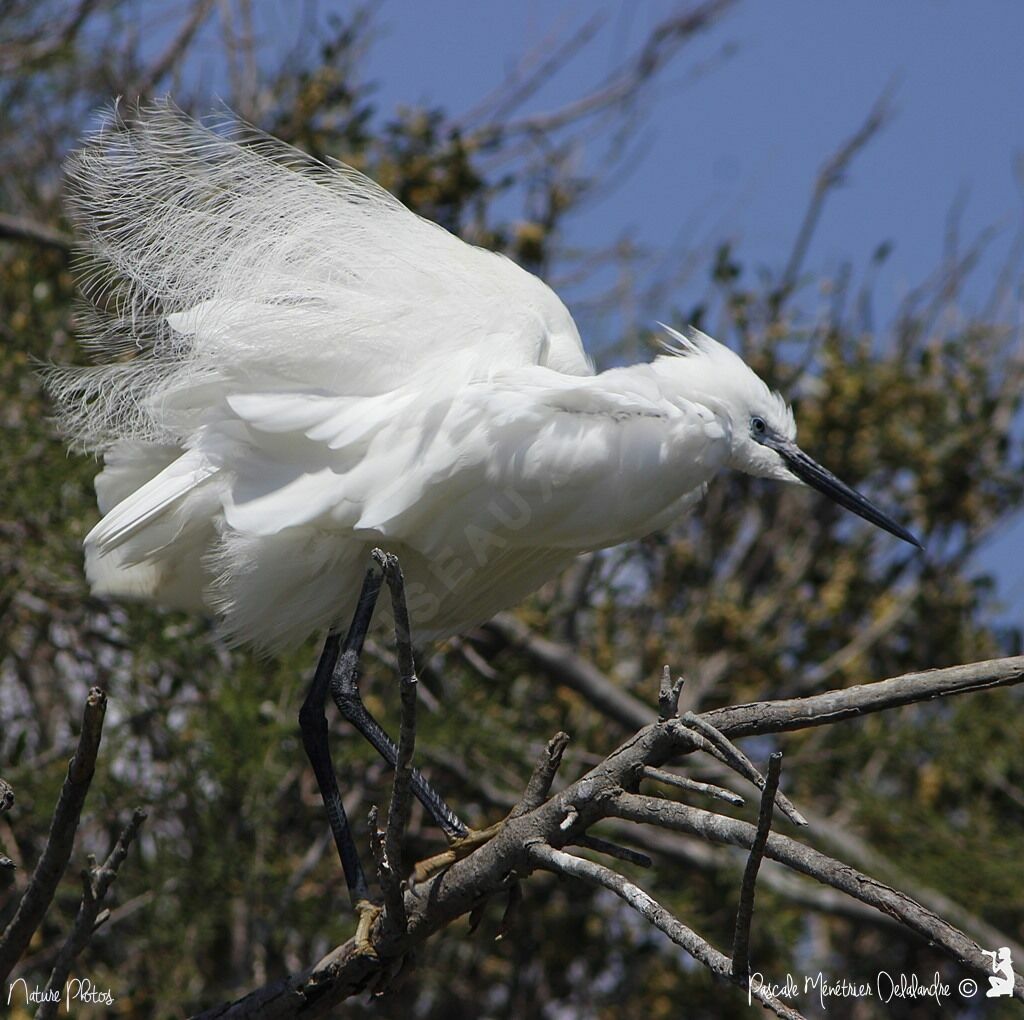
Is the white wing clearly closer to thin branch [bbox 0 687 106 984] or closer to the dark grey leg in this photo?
the dark grey leg

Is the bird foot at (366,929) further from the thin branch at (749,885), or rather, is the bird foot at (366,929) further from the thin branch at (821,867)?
the thin branch at (749,885)

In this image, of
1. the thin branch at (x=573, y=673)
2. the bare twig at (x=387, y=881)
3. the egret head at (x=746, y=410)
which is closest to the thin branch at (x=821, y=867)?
the bare twig at (x=387, y=881)

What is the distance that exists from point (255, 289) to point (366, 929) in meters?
1.31

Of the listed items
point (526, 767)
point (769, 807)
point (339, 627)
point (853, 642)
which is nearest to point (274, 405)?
point (339, 627)

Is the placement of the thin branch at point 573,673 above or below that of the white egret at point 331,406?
below

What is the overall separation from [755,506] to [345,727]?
5.82 ft

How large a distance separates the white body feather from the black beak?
0.21 ft

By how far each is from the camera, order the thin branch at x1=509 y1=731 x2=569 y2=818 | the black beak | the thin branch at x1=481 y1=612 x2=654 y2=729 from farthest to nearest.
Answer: the thin branch at x1=481 y1=612 x2=654 y2=729
the black beak
the thin branch at x1=509 y1=731 x2=569 y2=818

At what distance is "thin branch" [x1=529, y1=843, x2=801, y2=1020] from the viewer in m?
1.56

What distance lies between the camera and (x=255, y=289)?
296 centimetres

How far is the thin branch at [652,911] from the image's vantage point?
1559 millimetres

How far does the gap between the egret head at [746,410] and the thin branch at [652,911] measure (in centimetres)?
131

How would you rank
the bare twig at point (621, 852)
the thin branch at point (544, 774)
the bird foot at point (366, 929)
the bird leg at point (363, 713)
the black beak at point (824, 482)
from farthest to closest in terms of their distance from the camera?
1. the black beak at point (824, 482)
2. the bird leg at point (363, 713)
3. the bird foot at point (366, 929)
4. the thin branch at point (544, 774)
5. the bare twig at point (621, 852)

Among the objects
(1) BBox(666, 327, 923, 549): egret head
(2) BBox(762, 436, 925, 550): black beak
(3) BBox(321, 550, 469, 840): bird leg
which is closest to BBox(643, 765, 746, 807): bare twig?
(3) BBox(321, 550, 469, 840): bird leg
